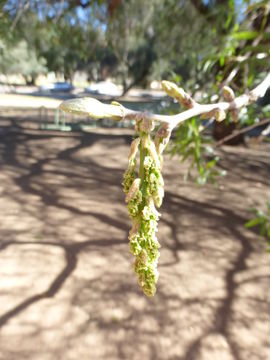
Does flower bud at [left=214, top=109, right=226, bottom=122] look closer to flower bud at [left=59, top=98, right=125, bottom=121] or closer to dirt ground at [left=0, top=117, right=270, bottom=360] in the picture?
flower bud at [left=59, top=98, right=125, bottom=121]

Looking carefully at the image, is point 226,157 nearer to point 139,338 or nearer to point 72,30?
point 72,30

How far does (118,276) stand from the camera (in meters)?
3.44

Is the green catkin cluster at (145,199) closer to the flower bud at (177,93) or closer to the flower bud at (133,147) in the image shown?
the flower bud at (133,147)

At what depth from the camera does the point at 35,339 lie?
263cm

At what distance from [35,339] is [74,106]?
2613 millimetres

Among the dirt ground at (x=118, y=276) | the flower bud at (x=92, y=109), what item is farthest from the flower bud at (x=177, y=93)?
the dirt ground at (x=118, y=276)

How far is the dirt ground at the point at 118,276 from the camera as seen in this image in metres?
2.67

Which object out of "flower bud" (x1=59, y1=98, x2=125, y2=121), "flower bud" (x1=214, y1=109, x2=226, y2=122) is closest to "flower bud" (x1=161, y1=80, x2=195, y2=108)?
"flower bud" (x1=214, y1=109, x2=226, y2=122)

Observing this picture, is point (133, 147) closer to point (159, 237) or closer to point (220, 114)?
point (220, 114)

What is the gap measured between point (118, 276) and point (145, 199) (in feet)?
10.1

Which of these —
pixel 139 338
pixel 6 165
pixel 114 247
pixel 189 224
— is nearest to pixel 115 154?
pixel 6 165

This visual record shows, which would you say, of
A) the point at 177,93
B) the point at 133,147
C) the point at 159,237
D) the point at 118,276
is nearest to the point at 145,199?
the point at 133,147

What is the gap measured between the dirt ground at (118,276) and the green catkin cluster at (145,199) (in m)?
2.29

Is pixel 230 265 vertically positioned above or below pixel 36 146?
below
